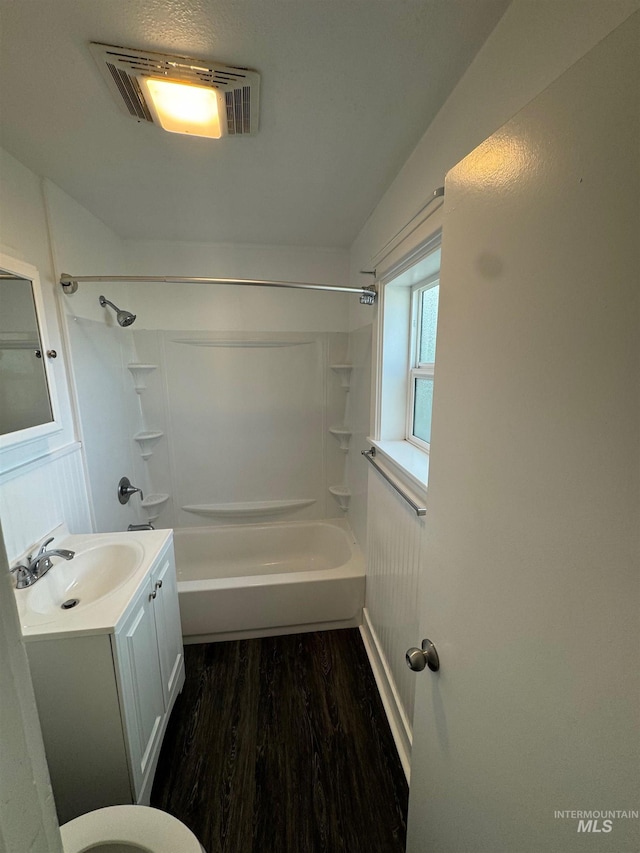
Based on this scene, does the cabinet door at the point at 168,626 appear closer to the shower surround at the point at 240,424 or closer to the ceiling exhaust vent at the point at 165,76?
the shower surround at the point at 240,424

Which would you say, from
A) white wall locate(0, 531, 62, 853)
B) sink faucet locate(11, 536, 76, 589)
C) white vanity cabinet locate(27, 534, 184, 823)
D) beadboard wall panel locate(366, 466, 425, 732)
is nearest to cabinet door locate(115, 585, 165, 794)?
white vanity cabinet locate(27, 534, 184, 823)

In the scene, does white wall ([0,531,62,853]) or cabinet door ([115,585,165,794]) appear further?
cabinet door ([115,585,165,794])

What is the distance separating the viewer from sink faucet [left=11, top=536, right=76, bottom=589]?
1122 millimetres

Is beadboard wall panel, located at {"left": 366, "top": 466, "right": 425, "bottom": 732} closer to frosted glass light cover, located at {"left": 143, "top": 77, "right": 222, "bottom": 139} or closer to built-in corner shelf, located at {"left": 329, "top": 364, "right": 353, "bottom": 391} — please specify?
built-in corner shelf, located at {"left": 329, "top": 364, "right": 353, "bottom": 391}

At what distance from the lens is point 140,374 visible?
2.30m

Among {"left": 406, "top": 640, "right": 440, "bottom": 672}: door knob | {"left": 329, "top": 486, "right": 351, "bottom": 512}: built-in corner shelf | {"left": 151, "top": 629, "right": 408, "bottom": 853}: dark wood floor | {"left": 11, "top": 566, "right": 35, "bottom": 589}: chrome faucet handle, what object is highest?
{"left": 406, "top": 640, "right": 440, "bottom": 672}: door knob

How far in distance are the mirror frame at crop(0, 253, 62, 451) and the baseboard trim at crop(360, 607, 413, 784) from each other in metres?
1.82

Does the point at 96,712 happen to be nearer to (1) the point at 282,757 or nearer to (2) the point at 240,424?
(1) the point at 282,757

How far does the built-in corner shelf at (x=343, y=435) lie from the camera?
2.46m

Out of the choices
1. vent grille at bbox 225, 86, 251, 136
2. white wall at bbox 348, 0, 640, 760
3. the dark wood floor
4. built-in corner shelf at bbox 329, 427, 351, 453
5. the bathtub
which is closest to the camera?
white wall at bbox 348, 0, 640, 760

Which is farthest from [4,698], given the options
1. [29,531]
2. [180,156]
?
[180,156]

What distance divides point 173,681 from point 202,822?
47 cm

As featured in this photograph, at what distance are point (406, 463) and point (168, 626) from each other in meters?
1.26

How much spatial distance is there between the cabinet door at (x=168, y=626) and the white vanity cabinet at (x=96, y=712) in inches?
6.8
